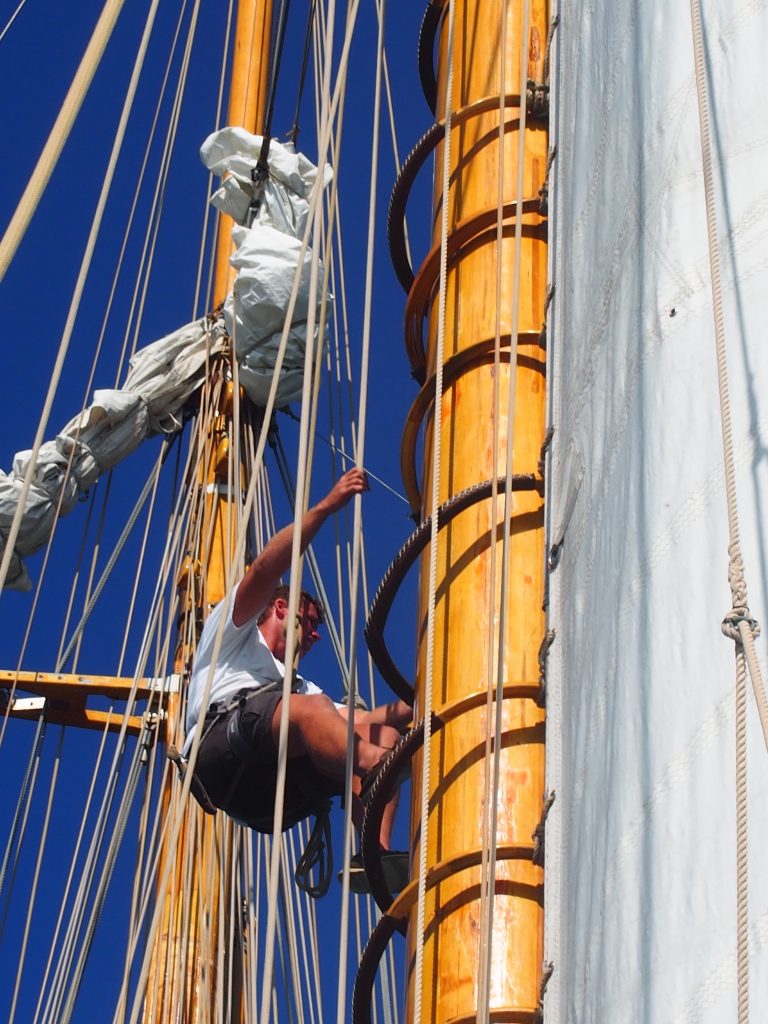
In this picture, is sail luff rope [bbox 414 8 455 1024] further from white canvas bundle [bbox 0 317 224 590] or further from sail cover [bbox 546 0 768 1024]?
white canvas bundle [bbox 0 317 224 590]

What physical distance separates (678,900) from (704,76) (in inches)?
49.8

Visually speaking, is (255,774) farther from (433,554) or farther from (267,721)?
(433,554)

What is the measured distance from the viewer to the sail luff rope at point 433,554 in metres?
3.14

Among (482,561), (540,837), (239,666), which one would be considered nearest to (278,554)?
(239,666)

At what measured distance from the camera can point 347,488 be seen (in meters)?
4.61

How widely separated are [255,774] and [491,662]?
96.9 inches

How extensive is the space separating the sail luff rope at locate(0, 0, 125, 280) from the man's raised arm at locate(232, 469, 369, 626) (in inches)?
44.5

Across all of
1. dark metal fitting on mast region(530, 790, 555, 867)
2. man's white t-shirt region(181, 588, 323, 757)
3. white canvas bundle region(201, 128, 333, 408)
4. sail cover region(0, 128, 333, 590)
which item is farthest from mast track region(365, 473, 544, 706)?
white canvas bundle region(201, 128, 333, 408)

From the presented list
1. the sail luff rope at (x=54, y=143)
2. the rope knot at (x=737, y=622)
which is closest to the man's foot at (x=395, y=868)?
the sail luff rope at (x=54, y=143)

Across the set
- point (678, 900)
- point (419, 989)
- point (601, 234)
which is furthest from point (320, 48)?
point (678, 900)

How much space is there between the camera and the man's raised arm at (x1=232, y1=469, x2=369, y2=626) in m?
4.61

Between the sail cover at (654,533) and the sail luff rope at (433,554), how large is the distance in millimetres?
258

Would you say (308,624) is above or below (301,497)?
above

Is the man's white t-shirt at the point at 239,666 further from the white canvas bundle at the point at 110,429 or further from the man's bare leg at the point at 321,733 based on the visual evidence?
the white canvas bundle at the point at 110,429
